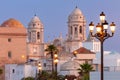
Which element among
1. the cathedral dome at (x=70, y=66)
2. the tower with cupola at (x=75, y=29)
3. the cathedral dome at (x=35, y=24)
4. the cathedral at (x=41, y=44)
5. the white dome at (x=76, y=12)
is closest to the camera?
the cathedral dome at (x=70, y=66)

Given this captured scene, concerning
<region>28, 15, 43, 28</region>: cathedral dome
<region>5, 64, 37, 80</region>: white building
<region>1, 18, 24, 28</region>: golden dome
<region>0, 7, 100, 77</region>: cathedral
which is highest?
<region>28, 15, 43, 28</region>: cathedral dome

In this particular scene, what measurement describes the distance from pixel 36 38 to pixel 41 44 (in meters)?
2.05

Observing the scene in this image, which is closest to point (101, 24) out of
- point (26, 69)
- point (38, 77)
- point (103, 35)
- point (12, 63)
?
point (103, 35)

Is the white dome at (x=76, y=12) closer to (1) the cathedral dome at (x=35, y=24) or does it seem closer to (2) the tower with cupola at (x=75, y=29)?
(2) the tower with cupola at (x=75, y=29)

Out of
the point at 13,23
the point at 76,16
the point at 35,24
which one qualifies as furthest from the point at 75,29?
the point at 13,23

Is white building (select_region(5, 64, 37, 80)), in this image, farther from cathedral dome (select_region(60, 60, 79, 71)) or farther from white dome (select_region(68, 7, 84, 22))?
white dome (select_region(68, 7, 84, 22))

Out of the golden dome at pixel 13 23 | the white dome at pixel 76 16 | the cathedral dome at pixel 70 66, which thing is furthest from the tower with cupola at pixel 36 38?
the cathedral dome at pixel 70 66

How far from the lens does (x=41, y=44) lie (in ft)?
465

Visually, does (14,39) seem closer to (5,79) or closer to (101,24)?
(5,79)

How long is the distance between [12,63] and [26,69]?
1060cm

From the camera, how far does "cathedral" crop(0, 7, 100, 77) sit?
101500 millimetres

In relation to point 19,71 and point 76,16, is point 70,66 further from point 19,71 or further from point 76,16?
point 76,16

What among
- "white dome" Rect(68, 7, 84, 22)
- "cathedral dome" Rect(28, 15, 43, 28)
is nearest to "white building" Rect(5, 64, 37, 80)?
"white dome" Rect(68, 7, 84, 22)

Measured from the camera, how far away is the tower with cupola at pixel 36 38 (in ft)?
463
